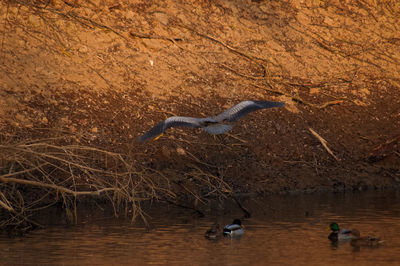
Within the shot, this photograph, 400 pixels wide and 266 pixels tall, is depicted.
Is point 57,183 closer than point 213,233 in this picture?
No

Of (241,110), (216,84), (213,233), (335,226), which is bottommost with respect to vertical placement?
(213,233)

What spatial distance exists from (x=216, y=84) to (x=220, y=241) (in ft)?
29.5

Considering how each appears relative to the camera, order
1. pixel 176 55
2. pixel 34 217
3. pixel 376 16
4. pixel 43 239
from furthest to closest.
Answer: pixel 376 16, pixel 176 55, pixel 34 217, pixel 43 239

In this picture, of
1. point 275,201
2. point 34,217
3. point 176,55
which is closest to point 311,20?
point 176,55

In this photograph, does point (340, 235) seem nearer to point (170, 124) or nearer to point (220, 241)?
point (220, 241)

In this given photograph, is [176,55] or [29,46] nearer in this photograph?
[29,46]

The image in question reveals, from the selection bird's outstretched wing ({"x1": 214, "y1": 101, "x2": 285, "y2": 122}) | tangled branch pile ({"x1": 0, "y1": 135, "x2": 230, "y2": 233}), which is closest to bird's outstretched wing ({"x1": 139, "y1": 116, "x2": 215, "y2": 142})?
bird's outstretched wing ({"x1": 214, "y1": 101, "x2": 285, "y2": 122})

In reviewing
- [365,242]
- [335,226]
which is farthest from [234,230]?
[365,242]

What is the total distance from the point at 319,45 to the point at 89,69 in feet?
22.4

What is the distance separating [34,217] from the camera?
13117 mm

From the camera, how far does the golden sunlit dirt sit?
16672mm

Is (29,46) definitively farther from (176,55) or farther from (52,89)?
(176,55)

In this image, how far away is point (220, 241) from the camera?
36.9 feet

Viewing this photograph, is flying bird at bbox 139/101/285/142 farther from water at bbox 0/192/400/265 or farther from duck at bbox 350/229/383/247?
duck at bbox 350/229/383/247
